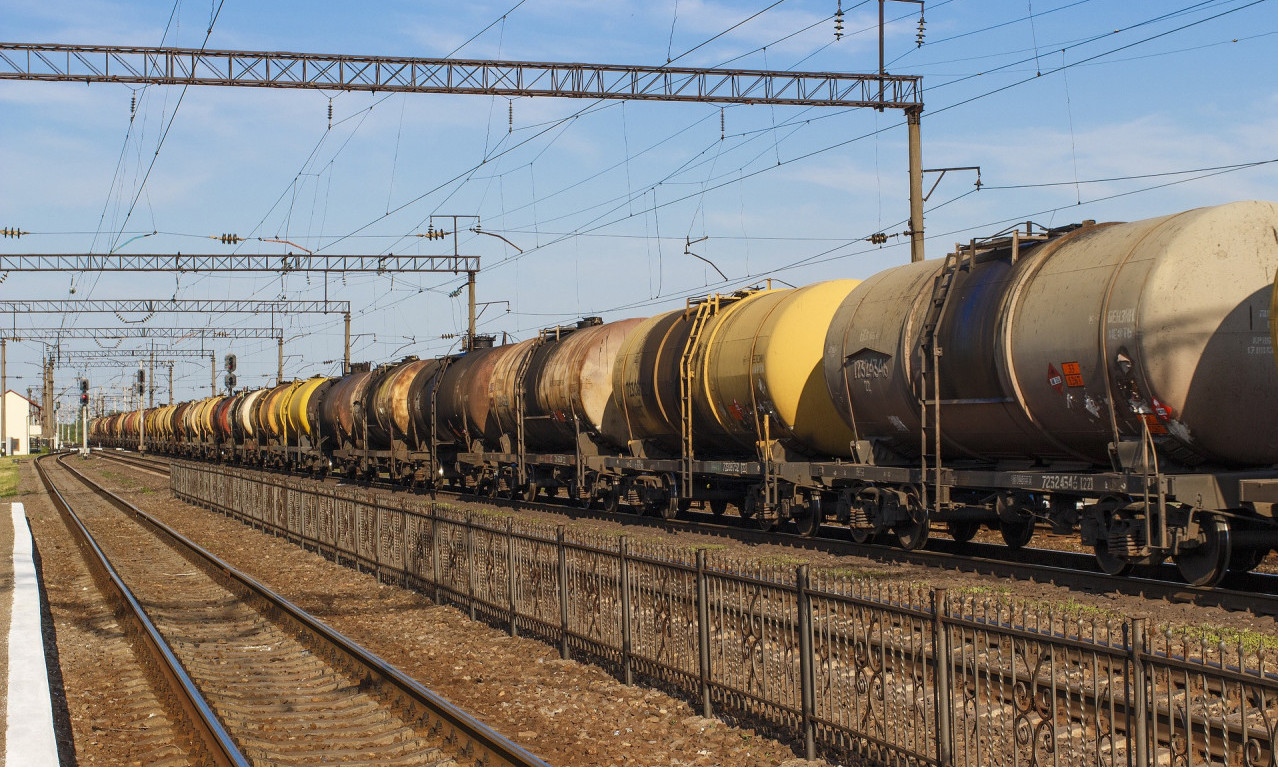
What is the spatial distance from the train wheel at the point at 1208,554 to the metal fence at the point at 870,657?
1810 mm

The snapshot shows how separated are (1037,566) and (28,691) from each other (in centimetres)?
1067

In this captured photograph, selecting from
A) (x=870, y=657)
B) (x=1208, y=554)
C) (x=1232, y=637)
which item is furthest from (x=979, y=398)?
(x=870, y=657)

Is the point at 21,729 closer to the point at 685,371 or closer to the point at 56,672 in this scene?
the point at 56,672

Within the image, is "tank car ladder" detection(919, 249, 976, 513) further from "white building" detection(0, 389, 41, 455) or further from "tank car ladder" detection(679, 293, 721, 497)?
"white building" detection(0, 389, 41, 455)

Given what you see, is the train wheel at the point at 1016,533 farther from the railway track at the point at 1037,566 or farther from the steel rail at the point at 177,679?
the steel rail at the point at 177,679

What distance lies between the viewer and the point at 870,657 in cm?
705

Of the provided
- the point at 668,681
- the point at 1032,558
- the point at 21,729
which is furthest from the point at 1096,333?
the point at 21,729

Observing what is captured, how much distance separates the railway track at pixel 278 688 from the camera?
807 cm

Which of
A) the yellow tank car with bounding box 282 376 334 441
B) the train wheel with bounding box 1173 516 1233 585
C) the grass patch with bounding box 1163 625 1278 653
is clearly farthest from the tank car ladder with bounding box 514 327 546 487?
the yellow tank car with bounding box 282 376 334 441

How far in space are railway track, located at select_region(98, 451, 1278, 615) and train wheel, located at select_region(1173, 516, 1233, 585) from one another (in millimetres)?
160

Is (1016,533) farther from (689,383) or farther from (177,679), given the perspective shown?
(177,679)

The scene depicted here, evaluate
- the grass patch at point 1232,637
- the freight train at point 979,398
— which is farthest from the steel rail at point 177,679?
the freight train at point 979,398

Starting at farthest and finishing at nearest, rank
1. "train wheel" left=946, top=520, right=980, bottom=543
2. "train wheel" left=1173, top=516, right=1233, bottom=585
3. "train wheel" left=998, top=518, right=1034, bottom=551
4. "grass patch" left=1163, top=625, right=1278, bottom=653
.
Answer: "train wheel" left=946, top=520, right=980, bottom=543 < "train wheel" left=998, top=518, right=1034, bottom=551 < "train wheel" left=1173, top=516, right=1233, bottom=585 < "grass patch" left=1163, top=625, right=1278, bottom=653

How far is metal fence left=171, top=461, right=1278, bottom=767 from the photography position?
5617mm
